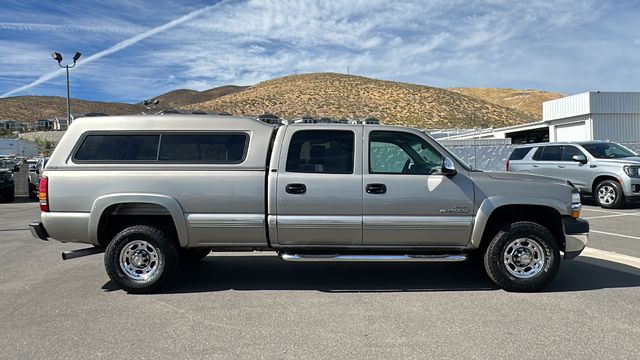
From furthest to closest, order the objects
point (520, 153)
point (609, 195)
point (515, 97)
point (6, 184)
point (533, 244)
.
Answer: point (515, 97) → point (6, 184) → point (520, 153) → point (609, 195) → point (533, 244)

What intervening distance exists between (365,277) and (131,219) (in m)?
2.97

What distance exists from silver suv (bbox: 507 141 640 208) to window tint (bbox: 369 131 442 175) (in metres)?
9.38

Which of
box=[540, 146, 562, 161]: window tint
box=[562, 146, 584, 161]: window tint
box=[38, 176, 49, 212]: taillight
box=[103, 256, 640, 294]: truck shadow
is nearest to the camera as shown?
box=[38, 176, 49, 212]: taillight

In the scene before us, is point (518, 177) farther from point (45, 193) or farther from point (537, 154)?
point (537, 154)

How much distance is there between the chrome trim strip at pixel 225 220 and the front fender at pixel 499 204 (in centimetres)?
241

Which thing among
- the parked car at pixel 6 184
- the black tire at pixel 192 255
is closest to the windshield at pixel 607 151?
the black tire at pixel 192 255

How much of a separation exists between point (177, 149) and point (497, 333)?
12.7ft

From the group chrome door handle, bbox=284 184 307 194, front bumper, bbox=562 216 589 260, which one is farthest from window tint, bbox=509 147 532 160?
chrome door handle, bbox=284 184 307 194

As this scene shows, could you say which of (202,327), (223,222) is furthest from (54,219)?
(202,327)

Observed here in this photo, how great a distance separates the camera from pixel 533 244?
561 cm

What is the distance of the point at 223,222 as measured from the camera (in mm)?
5598

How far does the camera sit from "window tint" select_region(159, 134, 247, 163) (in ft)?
18.7

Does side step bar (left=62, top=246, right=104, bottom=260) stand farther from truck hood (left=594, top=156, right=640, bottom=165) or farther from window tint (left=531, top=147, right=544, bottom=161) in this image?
window tint (left=531, top=147, right=544, bottom=161)

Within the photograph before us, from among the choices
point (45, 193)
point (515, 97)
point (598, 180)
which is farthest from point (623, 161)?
point (515, 97)
